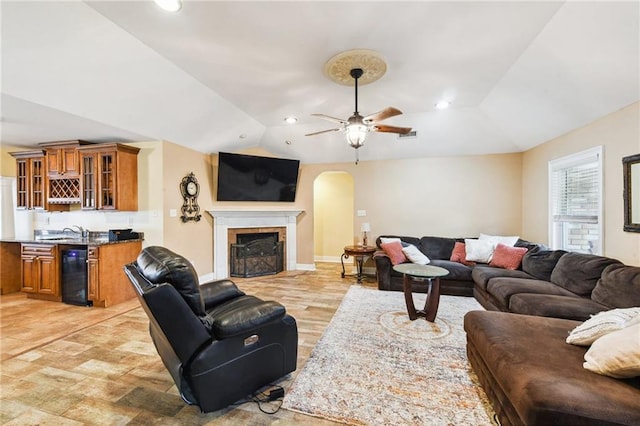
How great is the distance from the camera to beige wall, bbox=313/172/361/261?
281 inches

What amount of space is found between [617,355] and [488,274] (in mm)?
2450

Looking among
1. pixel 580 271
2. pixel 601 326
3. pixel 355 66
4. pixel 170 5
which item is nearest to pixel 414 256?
pixel 580 271

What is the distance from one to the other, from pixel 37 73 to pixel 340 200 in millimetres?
5696

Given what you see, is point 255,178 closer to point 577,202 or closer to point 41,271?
point 41,271

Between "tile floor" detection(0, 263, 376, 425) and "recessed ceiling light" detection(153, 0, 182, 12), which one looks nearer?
"tile floor" detection(0, 263, 376, 425)

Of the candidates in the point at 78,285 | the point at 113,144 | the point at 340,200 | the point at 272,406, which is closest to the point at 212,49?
the point at 113,144

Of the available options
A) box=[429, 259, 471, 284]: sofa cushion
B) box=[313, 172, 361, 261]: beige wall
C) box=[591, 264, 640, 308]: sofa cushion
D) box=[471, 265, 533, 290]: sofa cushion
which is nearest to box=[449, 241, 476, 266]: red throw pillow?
box=[429, 259, 471, 284]: sofa cushion

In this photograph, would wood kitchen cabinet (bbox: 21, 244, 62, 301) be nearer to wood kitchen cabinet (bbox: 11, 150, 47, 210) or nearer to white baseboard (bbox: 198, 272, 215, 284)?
wood kitchen cabinet (bbox: 11, 150, 47, 210)

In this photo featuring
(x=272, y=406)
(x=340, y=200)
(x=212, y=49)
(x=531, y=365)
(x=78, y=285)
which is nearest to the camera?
(x=531, y=365)

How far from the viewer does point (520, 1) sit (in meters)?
2.04

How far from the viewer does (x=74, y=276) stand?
154 inches

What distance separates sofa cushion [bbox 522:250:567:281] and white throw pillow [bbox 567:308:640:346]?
6.21 ft

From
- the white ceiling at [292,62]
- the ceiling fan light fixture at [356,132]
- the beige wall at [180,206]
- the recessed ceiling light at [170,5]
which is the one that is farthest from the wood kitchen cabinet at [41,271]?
the ceiling fan light fixture at [356,132]

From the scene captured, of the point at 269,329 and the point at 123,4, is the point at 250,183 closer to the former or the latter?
the point at 123,4
